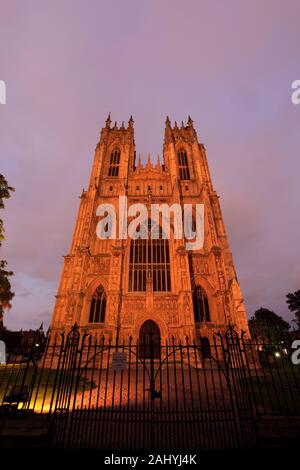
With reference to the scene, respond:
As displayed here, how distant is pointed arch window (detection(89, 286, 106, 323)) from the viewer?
21.5 meters

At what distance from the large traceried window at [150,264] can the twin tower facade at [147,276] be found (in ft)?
0.34

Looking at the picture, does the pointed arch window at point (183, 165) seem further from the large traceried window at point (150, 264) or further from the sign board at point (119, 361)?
the sign board at point (119, 361)

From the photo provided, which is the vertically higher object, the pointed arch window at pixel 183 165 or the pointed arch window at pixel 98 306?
the pointed arch window at pixel 183 165

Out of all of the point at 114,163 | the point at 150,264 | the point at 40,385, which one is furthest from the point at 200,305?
the point at 114,163

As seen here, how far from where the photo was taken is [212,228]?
2439 cm

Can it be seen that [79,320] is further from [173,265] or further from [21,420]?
[21,420]

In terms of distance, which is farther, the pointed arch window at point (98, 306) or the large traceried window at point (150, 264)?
the large traceried window at point (150, 264)

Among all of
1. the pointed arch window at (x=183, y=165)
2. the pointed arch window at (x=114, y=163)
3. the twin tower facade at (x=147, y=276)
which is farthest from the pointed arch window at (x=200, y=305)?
the pointed arch window at (x=114, y=163)

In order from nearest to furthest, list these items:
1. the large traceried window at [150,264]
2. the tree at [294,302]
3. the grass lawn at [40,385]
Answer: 1. the grass lawn at [40,385]
2. the large traceried window at [150,264]
3. the tree at [294,302]

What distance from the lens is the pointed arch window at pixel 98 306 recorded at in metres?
21.5

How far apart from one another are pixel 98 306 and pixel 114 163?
67.7 feet

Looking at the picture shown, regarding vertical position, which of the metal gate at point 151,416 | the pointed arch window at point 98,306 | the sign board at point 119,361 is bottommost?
the metal gate at point 151,416
